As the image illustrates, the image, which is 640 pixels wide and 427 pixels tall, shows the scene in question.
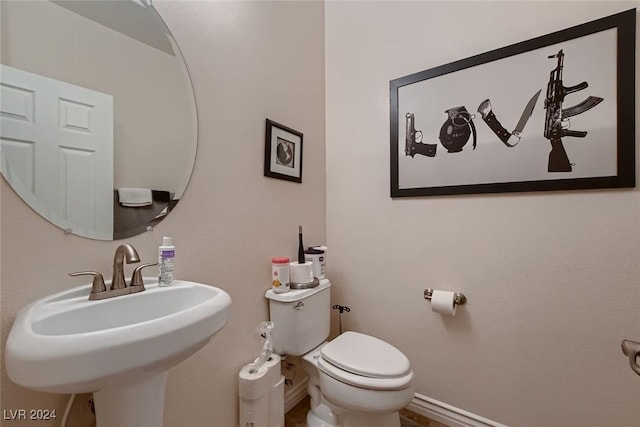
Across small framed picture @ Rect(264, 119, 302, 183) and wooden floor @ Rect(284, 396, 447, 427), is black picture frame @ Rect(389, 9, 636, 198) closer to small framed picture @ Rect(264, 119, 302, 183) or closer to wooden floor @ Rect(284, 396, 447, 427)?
small framed picture @ Rect(264, 119, 302, 183)

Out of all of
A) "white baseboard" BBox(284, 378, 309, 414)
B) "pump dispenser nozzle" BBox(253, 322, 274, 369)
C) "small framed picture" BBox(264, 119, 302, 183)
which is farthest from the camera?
"white baseboard" BBox(284, 378, 309, 414)

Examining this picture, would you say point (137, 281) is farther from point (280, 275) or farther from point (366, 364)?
point (366, 364)

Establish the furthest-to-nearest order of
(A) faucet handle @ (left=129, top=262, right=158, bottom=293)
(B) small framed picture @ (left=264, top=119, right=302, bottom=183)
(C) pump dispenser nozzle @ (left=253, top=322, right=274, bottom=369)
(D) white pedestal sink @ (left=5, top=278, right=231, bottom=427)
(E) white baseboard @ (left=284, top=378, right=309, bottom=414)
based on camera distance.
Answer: (E) white baseboard @ (left=284, top=378, right=309, bottom=414) < (B) small framed picture @ (left=264, top=119, right=302, bottom=183) < (C) pump dispenser nozzle @ (left=253, top=322, right=274, bottom=369) < (A) faucet handle @ (left=129, top=262, right=158, bottom=293) < (D) white pedestal sink @ (left=5, top=278, right=231, bottom=427)

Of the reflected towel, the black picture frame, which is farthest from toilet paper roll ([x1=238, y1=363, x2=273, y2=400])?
the black picture frame

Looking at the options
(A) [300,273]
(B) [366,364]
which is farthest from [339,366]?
(A) [300,273]

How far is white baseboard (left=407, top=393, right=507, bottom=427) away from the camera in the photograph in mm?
1208

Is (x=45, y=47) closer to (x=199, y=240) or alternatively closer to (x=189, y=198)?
Result: (x=189, y=198)

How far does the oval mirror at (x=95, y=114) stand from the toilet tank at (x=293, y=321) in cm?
63

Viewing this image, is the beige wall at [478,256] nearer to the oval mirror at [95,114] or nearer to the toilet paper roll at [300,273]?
the toilet paper roll at [300,273]

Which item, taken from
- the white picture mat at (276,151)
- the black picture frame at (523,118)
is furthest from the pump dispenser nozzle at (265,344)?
the black picture frame at (523,118)

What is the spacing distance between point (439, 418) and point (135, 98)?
6.12 ft

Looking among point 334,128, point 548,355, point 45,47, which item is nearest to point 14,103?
point 45,47

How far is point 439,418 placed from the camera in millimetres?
1301

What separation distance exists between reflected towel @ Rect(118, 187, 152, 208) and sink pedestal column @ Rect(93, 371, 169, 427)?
1.62 feet
